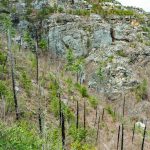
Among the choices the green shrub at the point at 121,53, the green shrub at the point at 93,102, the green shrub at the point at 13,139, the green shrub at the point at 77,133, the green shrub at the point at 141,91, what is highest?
the green shrub at the point at 13,139

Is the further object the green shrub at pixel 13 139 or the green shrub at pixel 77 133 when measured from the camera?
the green shrub at pixel 77 133

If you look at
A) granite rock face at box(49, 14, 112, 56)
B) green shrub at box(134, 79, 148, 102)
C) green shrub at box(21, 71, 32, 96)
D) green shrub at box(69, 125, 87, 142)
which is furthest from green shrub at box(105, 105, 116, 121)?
granite rock face at box(49, 14, 112, 56)

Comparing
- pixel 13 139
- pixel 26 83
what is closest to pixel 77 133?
pixel 26 83

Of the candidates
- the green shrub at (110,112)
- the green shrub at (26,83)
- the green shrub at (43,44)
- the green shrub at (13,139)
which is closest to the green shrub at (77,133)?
the green shrub at (26,83)

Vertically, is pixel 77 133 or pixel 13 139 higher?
pixel 13 139

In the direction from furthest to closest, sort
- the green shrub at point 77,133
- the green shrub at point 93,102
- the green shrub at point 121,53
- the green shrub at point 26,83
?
the green shrub at point 121,53 → the green shrub at point 93,102 → the green shrub at point 26,83 → the green shrub at point 77,133

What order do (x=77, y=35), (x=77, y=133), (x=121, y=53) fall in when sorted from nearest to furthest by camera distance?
1. (x=77, y=133)
2. (x=121, y=53)
3. (x=77, y=35)

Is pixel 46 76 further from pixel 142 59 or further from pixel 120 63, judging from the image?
pixel 142 59

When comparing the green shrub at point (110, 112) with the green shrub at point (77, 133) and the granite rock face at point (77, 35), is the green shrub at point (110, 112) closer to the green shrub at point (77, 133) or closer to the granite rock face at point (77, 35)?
the green shrub at point (77, 133)

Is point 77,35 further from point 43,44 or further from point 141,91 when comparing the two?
point 141,91

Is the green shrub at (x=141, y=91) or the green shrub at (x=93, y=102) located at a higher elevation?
the green shrub at (x=93, y=102)

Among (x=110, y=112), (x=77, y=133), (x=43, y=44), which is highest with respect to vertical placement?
(x=43, y=44)

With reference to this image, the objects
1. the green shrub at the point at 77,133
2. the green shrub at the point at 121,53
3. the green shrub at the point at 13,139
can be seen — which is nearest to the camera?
the green shrub at the point at 13,139

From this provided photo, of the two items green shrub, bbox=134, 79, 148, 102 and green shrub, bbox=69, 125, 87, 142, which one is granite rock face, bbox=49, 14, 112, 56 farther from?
green shrub, bbox=69, 125, 87, 142
